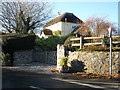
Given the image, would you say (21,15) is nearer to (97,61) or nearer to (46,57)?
(46,57)

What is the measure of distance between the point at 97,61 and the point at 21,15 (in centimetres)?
1669

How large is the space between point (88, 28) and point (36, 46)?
7.24 meters

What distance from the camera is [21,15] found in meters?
24.7

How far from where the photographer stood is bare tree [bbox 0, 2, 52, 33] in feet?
81.4

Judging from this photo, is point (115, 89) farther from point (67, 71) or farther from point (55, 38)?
point (55, 38)

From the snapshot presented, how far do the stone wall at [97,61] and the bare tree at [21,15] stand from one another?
1478 centimetres

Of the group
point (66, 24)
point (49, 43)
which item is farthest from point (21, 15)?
point (66, 24)

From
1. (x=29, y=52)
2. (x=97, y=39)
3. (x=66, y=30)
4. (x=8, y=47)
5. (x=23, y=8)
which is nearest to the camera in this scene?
(x=97, y=39)

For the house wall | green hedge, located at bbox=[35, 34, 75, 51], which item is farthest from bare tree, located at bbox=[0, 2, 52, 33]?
the house wall

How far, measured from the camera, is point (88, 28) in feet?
70.8

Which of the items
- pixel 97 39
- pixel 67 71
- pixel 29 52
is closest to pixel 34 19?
pixel 29 52

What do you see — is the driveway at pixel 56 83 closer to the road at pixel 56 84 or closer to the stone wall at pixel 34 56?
the road at pixel 56 84

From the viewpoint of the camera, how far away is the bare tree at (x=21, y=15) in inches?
977

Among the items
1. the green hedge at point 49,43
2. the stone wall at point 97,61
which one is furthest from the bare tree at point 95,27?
the stone wall at point 97,61
